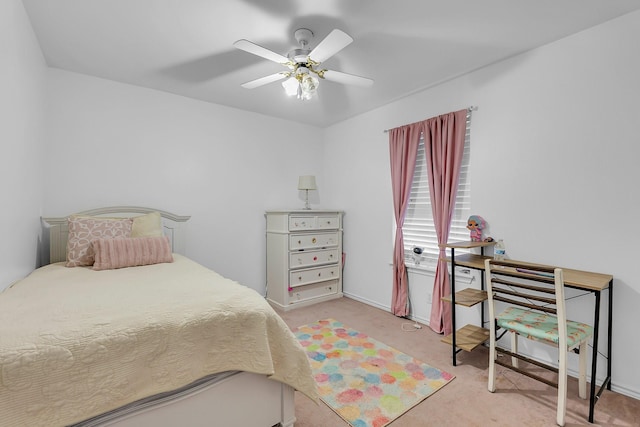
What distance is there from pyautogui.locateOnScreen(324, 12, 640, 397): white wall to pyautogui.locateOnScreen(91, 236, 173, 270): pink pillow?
2814 millimetres

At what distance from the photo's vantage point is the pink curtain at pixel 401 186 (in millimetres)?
3129

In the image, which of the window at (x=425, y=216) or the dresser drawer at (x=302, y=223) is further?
the dresser drawer at (x=302, y=223)

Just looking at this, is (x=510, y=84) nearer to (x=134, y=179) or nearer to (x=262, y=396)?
(x=262, y=396)

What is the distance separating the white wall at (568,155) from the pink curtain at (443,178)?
0.13 meters

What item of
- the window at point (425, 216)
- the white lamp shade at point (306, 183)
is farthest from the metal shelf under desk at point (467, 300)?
the white lamp shade at point (306, 183)

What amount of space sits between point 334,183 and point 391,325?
2.08m

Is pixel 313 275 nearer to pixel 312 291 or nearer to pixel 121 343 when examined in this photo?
pixel 312 291

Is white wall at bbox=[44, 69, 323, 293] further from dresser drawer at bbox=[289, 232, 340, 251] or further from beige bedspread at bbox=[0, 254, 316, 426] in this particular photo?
beige bedspread at bbox=[0, 254, 316, 426]

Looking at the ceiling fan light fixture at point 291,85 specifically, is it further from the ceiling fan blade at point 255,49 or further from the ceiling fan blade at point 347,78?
the ceiling fan blade at point 347,78

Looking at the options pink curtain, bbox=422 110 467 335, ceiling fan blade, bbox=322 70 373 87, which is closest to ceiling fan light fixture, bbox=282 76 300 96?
ceiling fan blade, bbox=322 70 373 87

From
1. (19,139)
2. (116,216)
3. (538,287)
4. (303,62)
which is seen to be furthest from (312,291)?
(19,139)

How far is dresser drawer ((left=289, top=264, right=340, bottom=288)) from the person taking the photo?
354 centimetres

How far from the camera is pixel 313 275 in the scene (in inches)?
146

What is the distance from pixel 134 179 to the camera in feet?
9.79
